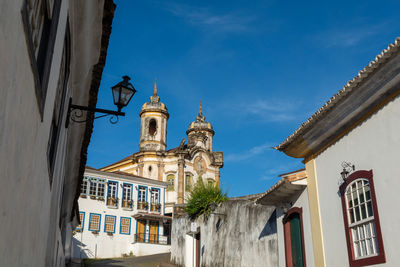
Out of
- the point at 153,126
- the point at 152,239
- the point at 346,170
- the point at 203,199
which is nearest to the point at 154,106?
the point at 153,126

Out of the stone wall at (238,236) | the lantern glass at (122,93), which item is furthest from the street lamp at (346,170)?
the stone wall at (238,236)

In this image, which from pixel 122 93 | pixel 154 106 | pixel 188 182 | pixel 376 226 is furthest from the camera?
pixel 154 106

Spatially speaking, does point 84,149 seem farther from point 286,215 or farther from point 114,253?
point 114,253

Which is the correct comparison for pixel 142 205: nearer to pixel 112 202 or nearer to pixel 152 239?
pixel 112 202

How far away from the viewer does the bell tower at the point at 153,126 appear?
4425 cm

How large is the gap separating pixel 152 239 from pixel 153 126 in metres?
14.1

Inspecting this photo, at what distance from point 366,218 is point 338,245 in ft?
4.43

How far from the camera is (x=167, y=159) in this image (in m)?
44.0

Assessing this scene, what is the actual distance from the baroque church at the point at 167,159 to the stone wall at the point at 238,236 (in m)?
18.5

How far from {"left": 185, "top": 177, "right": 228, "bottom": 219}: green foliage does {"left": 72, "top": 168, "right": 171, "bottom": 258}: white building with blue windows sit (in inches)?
483

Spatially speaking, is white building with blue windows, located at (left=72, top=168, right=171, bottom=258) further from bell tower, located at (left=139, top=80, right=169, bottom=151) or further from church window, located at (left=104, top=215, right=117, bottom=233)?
bell tower, located at (left=139, top=80, right=169, bottom=151)

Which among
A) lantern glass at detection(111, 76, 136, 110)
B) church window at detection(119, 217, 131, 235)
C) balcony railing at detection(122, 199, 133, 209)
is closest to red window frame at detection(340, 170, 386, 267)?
lantern glass at detection(111, 76, 136, 110)

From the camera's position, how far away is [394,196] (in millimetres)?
8547

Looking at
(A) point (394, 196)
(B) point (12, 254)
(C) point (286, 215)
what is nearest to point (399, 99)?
(A) point (394, 196)
